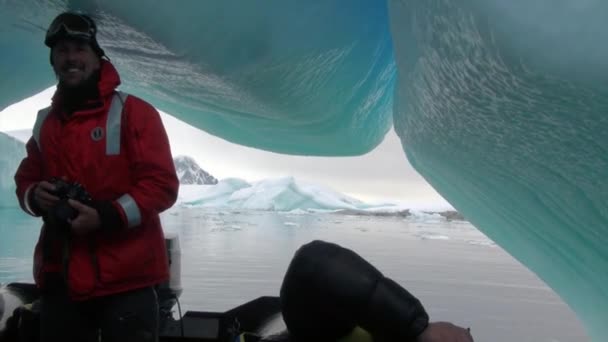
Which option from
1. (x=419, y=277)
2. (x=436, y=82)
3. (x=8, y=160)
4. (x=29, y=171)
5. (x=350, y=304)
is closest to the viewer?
(x=350, y=304)

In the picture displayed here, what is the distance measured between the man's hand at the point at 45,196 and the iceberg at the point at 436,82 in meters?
0.80

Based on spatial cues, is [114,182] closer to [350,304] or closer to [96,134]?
[96,134]

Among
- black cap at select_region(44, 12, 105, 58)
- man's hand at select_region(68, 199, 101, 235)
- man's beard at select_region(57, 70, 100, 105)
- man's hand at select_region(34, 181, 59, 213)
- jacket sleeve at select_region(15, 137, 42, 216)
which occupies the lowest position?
man's hand at select_region(68, 199, 101, 235)

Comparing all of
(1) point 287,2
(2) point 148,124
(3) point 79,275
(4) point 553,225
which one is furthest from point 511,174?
(3) point 79,275

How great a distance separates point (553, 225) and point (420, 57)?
79cm

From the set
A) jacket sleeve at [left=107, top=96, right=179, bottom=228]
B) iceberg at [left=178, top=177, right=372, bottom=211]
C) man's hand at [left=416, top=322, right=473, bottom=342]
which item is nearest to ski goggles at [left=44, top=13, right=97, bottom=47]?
jacket sleeve at [left=107, top=96, right=179, bottom=228]

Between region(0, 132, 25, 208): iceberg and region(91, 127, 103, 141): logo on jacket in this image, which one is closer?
region(91, 127, 103, 141): logo on jacket

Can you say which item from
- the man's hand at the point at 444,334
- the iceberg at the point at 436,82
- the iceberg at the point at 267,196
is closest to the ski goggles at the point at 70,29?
the iceberg at the point at 436,82

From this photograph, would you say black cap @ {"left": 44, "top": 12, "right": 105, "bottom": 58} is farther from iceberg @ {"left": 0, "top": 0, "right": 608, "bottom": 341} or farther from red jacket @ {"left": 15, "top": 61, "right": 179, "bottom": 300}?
iceberg @ {"left": 0, "top": 0, "right": 608, "bottom": 341}

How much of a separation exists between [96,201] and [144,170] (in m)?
0.11

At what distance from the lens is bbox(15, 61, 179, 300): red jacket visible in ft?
3.48

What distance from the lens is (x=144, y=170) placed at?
3.54 ft

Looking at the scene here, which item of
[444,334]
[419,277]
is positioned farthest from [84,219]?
[419,277]

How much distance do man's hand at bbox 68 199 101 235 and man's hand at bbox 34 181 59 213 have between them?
50 mm
